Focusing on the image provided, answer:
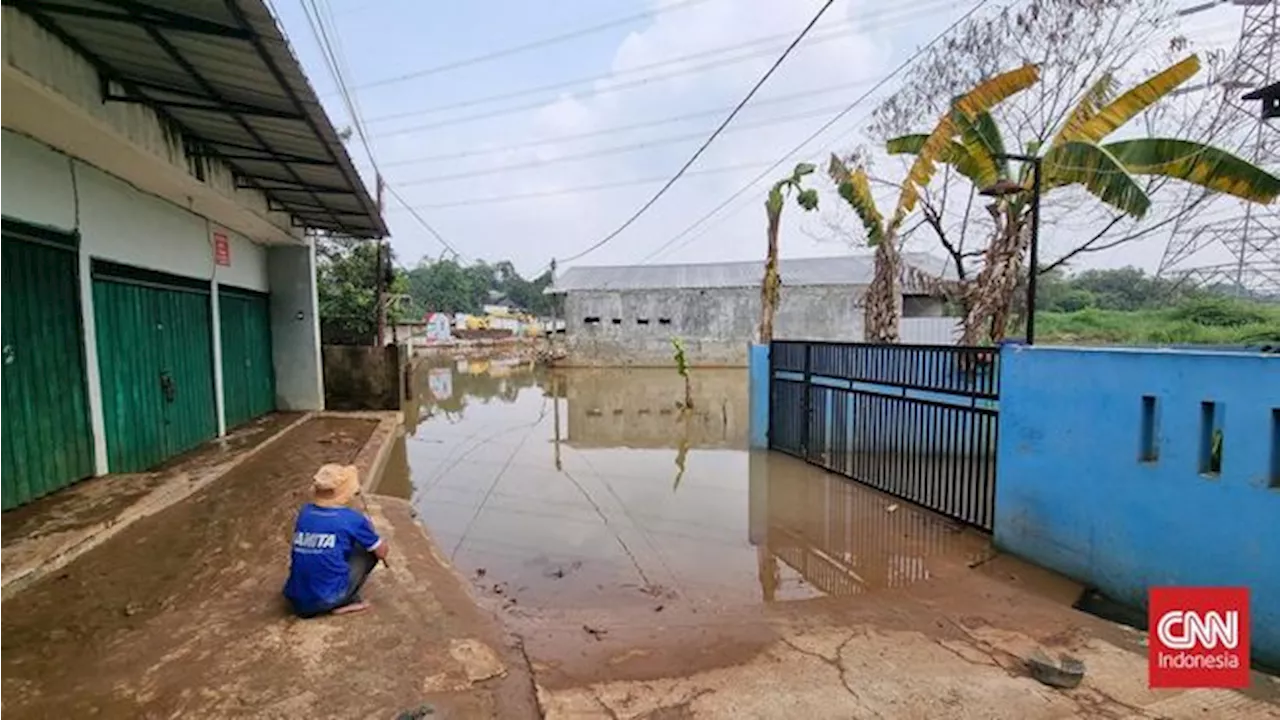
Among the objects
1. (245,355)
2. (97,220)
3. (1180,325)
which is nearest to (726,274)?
(1180,325)

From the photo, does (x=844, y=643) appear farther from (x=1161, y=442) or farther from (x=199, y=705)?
(x=199, y=705)

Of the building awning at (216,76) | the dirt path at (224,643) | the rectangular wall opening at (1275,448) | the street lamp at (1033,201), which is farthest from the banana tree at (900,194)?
the dirt path at (224,643)

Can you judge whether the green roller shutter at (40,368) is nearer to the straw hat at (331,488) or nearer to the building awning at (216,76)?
the building awning at (216,76)

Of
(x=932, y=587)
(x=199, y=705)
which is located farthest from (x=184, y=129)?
(x=932, y=587)

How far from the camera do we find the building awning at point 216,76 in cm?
426

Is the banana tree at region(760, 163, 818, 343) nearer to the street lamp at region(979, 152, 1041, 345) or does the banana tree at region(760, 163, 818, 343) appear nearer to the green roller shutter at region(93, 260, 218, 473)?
the street lamp at region(979, 152, 1041, 345)

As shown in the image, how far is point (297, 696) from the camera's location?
2.99 meters

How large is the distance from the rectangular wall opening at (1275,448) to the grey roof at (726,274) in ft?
80.9

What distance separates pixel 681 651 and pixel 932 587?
2.46 m

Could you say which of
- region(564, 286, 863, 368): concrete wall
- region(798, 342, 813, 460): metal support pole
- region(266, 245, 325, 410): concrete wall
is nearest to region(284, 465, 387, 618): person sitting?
region(798, 342, 813, 460): metal support pole

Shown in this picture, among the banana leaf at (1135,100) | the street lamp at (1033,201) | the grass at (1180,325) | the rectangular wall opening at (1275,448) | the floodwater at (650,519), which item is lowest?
the floodwater at (650,519)

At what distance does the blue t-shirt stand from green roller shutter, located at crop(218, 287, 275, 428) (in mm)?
8050

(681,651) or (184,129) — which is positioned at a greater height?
(184,129)

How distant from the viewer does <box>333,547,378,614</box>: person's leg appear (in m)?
3.93
